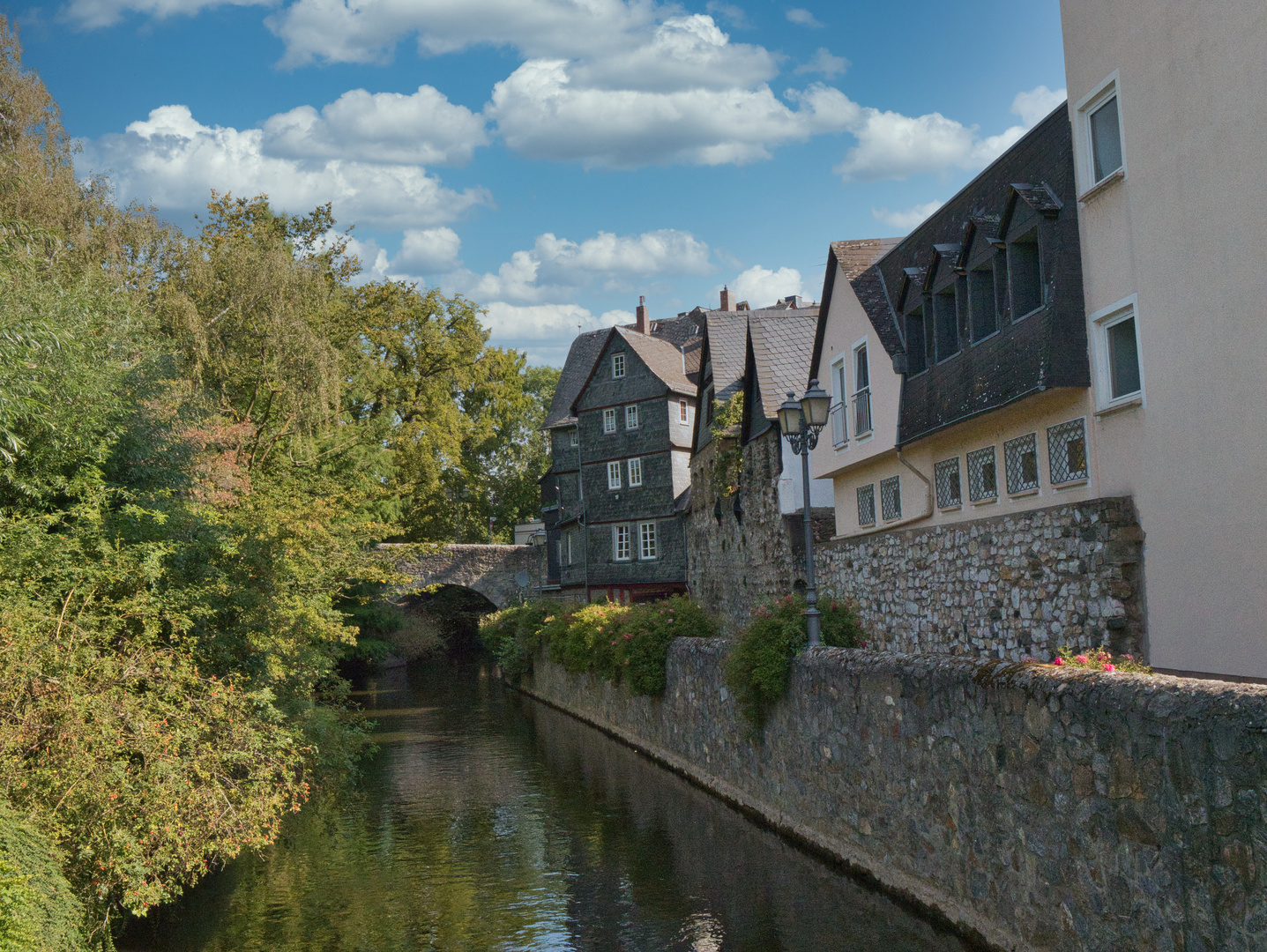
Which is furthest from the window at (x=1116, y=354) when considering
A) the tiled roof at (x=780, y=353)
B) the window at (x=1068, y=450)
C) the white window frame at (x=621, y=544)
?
the white window frame at (x=621, y=544)

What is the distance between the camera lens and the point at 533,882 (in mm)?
12852

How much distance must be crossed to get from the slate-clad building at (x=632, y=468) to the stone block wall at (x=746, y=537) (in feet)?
15.9

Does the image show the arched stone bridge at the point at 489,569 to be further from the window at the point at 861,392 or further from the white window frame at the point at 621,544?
the window at the point at 861,392

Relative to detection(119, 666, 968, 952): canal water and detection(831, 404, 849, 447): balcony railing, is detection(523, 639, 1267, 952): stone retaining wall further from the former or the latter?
detection(831, 404, 849, 447): balcony railing

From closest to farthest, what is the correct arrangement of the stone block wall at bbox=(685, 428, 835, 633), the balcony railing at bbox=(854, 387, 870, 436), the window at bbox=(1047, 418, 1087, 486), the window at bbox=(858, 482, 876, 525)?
the window at bbox=(1047, 418, 1087, 486)
the balcony railing at bbox=(854, 387, 870, 436)
the window at bbox=(858, 482, 876, 525)
the stone block wall at bbox=(685, 428, 835, 633)

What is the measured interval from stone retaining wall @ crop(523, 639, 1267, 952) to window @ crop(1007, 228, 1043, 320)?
5.21m

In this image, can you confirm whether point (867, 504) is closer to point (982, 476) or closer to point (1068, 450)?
point (982, 476)

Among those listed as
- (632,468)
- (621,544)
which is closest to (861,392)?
(632,468)

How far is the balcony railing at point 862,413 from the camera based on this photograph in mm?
19828

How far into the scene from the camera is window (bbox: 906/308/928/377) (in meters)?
17.7

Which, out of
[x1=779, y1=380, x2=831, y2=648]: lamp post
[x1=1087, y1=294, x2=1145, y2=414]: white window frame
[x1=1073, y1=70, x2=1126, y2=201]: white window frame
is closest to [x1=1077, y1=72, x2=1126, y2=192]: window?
[x1=1073, y1=70, x2=1126, y2=201]: white window frame

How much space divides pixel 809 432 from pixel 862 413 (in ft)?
21.7

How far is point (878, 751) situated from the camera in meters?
10.7

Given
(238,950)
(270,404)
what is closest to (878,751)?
(238,950)
